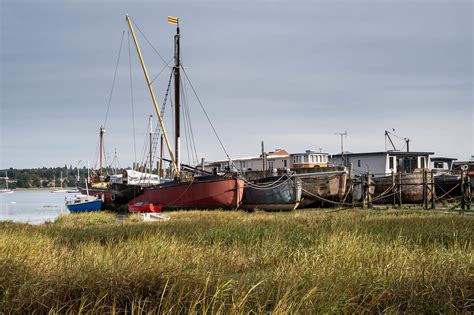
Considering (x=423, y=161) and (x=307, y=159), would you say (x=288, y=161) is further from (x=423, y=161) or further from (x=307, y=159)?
(x=423, y=161)

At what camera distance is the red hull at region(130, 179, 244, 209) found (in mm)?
35375

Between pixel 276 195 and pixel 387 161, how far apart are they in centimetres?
2263

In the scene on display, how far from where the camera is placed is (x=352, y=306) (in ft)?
22.7

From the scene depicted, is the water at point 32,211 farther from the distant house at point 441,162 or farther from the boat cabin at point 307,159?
the distant house at point 441,162

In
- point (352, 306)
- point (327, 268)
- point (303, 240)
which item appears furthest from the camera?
point (303, 240)

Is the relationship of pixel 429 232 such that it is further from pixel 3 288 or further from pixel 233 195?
pixel 233 195

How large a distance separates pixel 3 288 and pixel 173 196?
98.5 ft

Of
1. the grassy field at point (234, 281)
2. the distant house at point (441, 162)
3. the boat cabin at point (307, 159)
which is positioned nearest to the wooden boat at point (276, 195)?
the boat cabin at point (307, 159)

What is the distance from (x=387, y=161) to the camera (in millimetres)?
54500

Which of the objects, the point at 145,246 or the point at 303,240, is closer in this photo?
the point at 145,246

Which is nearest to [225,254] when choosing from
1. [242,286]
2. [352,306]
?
[242,286]

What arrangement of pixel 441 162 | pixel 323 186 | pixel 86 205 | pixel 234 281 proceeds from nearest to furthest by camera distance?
pixel 234 281 < pixel 323 186 < pixel 86 205 < pixel 441 162

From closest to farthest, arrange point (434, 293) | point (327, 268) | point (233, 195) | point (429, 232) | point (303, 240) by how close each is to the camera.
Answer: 1. point (434, 293)
2. point (327, 268)
3. point (303, 240)
4. point (429, 232)
5. point (233, 195)

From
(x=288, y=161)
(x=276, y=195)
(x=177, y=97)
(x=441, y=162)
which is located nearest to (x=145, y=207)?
(x=276, y=195)
